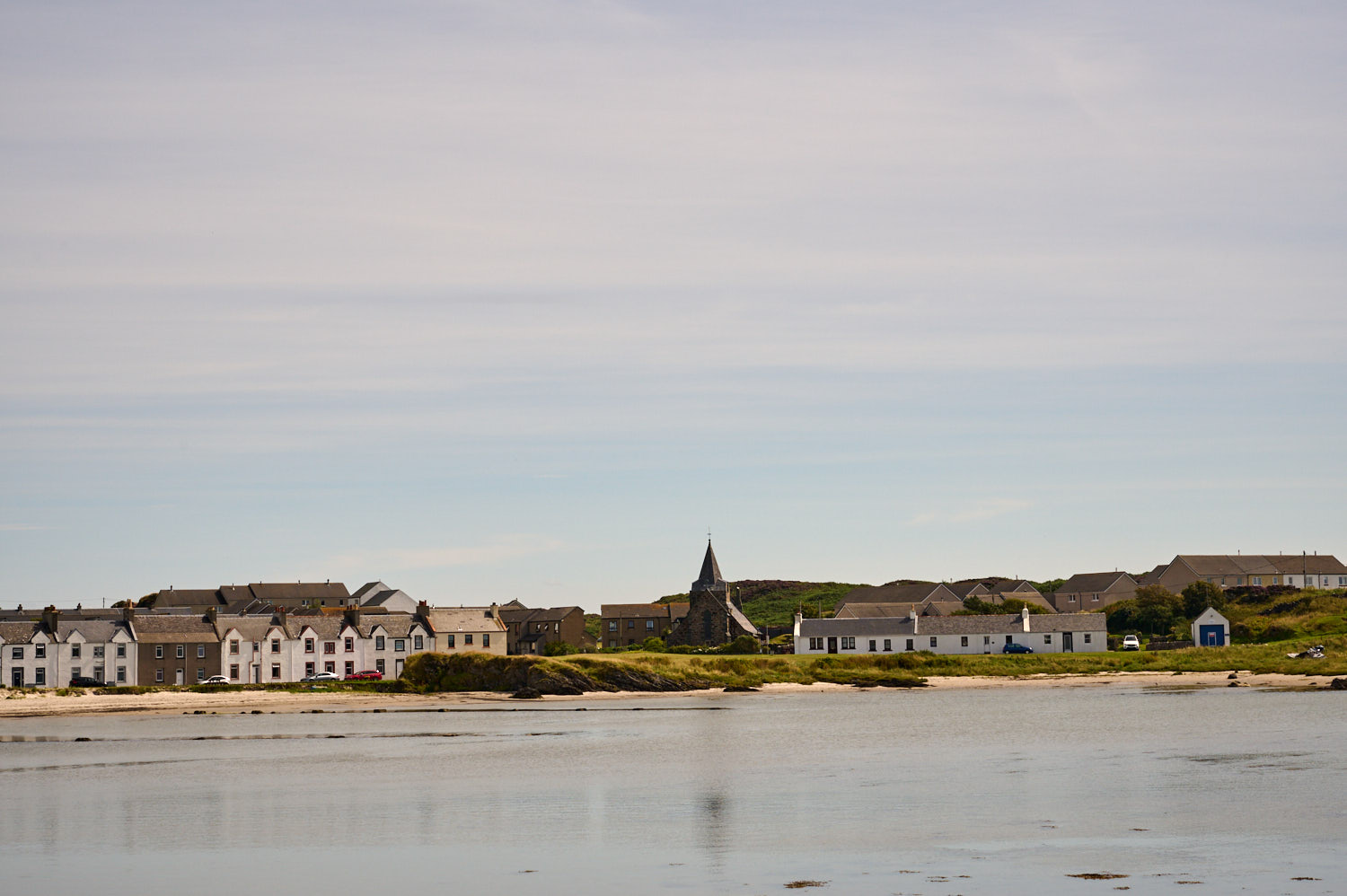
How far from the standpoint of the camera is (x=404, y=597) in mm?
141375

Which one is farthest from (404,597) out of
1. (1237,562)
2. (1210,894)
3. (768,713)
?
(1210,894)

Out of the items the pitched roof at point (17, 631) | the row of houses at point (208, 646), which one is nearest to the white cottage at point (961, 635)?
the row of houses at point (208, 646)

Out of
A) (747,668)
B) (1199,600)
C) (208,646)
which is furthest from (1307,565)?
(208,646)

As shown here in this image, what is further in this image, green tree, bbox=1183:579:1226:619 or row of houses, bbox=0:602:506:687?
green tree, bbox=1183:579:1226:619

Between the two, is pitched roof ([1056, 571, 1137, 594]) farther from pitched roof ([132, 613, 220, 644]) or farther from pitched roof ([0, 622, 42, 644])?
pitched roof ([0, 622, 42, 644])

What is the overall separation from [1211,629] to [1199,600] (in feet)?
36.5

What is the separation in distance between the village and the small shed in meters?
0.09

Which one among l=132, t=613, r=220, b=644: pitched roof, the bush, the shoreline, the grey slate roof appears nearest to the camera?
the shoreline

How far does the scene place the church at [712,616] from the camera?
118250 millimetres

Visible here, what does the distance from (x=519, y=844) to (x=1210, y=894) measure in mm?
14686

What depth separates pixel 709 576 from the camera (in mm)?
119812

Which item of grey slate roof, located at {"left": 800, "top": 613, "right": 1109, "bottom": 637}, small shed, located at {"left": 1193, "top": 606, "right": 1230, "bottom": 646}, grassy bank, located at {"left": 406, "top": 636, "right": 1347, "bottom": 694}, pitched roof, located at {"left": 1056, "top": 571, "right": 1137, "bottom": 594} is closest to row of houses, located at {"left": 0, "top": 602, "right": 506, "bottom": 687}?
grassy bank, located at {"left": 406, "top": 636, "right": 1347, "bottom": 694}

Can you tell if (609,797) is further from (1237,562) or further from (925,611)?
(1237,562)

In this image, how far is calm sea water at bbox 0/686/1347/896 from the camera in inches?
1038
